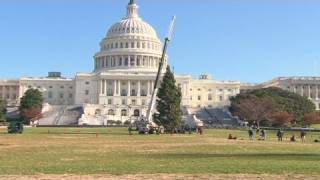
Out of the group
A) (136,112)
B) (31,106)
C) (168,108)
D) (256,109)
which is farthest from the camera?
(136,112)

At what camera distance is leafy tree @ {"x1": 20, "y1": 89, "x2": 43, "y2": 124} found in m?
150

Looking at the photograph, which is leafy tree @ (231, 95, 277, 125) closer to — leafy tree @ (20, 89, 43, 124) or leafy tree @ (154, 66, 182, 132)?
leafy tree @ (20, 89, 43, 124)

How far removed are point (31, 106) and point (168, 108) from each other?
263ft

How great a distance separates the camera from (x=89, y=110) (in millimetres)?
174250

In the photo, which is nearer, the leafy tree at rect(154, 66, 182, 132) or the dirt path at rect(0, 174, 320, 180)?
the dirt path at rect(0, 174, 320, 180)

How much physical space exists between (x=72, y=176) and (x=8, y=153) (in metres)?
13.8

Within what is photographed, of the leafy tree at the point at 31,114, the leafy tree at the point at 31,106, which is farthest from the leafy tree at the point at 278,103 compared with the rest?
the leafy tree at the point at 31,106

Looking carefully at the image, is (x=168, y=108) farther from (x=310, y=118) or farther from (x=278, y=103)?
(x=278, y=103)

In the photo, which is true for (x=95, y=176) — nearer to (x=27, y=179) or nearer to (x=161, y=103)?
(x=27, y=179)

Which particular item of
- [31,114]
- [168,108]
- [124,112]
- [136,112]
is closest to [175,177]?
[168,108]

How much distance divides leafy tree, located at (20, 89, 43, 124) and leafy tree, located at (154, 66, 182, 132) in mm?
68913

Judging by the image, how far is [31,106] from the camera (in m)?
158

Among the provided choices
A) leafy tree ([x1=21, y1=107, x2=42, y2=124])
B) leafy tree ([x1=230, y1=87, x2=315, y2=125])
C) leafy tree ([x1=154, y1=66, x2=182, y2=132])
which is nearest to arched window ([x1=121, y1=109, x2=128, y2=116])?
leafy tree ([x1=21, y1=107, x2=42, y2=124])

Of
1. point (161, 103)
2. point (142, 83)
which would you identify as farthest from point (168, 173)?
point (142, 83)
